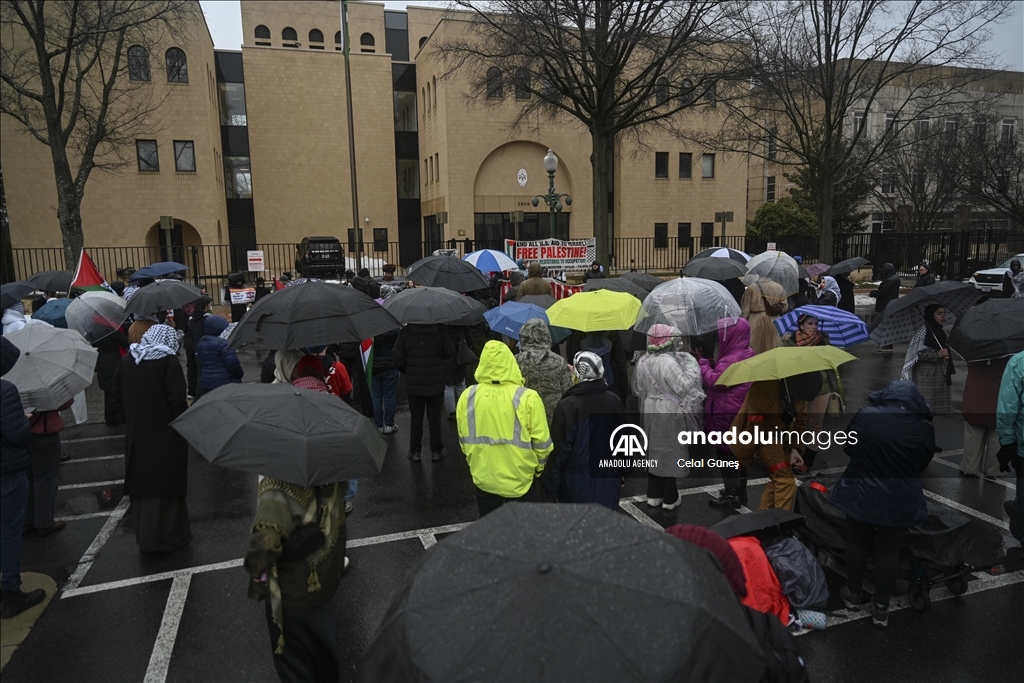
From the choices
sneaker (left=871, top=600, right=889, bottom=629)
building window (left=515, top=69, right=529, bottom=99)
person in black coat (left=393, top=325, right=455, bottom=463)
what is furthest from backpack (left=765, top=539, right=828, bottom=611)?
building window (left=515, top=69, right=529, bottom=99)

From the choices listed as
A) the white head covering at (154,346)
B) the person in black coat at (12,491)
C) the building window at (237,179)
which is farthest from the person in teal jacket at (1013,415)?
the building window at (237,179)

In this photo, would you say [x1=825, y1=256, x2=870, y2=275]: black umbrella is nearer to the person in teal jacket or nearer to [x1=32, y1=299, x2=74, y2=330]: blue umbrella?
the person in teal jacket

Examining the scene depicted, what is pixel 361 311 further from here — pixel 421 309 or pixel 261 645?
pixel 261 645

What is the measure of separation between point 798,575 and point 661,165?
116 feet

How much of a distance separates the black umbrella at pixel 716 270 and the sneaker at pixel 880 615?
7343 millimetres

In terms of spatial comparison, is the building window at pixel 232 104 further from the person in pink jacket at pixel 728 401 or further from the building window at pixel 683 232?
the person in pink jacket at pixel 728 401

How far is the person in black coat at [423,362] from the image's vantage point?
773cm

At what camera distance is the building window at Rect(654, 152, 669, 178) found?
122ft

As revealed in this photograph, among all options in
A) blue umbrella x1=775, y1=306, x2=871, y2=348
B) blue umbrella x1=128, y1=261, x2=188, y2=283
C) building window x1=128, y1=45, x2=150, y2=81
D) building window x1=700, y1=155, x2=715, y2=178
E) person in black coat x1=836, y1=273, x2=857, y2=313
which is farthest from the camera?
building window x1=700, y1=155, x2=715, y2=178

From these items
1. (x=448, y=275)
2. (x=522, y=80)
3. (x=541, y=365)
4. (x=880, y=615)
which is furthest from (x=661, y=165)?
(x=880, y=615)

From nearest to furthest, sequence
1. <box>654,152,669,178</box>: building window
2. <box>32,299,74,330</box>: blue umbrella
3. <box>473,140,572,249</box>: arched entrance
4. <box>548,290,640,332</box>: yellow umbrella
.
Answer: <box>548,290,640,332</box>: yellow umbrella → <box>32,299,74,330</box>: blue umbrella → <box>473,140,572,249</box>: arched entrance → <box>654,152,669,178</box>: building window

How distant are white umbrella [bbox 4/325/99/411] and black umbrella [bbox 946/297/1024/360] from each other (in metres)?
8.20

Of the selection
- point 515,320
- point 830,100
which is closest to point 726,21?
point 830,100

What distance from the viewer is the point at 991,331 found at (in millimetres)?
6098
